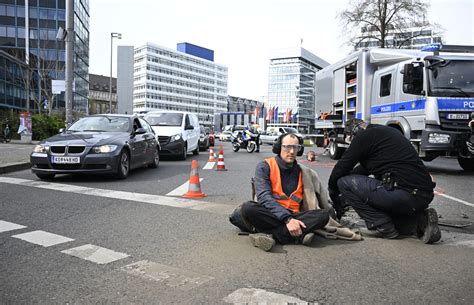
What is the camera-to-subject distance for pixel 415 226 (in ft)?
15.0

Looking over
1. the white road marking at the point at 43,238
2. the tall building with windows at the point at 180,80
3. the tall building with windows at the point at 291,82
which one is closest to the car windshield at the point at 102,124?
the white road marking at the point at 43,238

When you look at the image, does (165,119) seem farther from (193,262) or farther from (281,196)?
(193,262)

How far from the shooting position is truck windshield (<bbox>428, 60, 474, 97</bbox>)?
10.2m

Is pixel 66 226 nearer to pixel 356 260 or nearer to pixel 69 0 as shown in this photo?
pixel 356 260

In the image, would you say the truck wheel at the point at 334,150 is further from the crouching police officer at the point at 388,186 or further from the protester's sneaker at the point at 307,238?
the protester's sneaker at the point at 307,238

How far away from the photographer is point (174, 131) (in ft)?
47.2

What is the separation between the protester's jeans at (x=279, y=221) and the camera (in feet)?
13.6

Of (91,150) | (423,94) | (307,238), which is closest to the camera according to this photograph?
(307,238)

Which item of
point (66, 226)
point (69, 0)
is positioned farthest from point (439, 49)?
point (69, 0)

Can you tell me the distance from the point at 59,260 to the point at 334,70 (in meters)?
14.5

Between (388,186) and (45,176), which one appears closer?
(388,186)

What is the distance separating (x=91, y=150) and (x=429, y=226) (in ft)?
21.6

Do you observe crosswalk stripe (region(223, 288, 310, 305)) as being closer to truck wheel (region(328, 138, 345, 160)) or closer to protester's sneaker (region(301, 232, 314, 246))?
protester's sneaker (region(301, 232, 314, 246))


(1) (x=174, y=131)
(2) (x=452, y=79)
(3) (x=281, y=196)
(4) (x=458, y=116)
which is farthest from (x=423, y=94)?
(1) (x=174, y=131)
